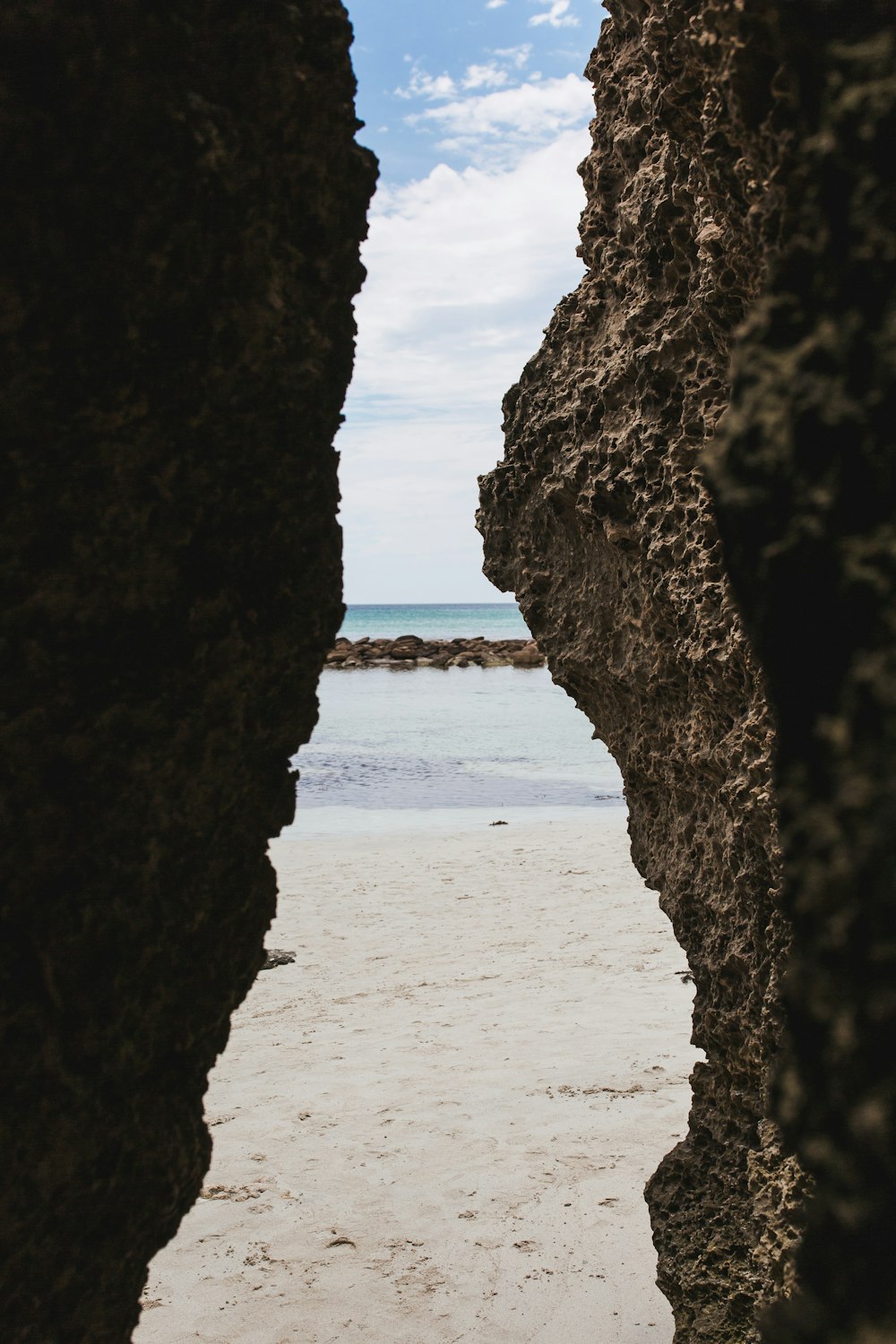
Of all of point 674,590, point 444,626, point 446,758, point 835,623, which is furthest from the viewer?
point 444,626

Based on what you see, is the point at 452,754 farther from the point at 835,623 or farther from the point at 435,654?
the point at 435,654

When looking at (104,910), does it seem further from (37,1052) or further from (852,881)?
(852,881)

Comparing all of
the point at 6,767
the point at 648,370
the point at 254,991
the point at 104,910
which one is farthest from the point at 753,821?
the point at 254,991

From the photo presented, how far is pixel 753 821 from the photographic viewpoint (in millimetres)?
2805

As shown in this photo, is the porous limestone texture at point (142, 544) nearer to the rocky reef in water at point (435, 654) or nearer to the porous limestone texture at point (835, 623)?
the porous limestone texture at point (835, 623)

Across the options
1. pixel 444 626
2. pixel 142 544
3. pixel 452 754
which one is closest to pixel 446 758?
pixel 452 754

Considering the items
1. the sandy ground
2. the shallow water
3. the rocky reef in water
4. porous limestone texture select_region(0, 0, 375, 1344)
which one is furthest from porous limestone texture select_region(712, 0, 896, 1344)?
the rocky reef in water

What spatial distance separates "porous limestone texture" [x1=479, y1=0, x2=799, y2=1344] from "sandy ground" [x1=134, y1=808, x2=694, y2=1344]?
0.77 m

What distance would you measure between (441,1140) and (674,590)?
272 centimetres

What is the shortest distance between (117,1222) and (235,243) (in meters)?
1.62

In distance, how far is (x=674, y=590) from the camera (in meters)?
3.04

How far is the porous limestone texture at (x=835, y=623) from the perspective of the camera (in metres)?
1.00

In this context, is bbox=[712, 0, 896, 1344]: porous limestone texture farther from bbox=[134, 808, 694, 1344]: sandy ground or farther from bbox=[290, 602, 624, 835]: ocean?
bbox=[290, 602, 624, 835]: ocean

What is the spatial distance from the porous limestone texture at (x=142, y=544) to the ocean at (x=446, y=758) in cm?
1099
